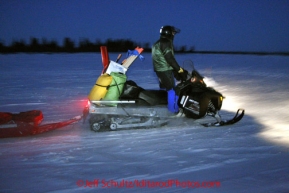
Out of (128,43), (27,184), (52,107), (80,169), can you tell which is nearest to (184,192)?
(80,169)

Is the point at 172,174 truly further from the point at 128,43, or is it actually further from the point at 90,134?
the point at 128,43

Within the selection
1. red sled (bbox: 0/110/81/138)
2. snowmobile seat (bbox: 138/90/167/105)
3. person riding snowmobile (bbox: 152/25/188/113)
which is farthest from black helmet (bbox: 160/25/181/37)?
red sled (bbox: 0/110/81/138)

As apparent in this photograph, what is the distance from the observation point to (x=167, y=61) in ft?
17.5

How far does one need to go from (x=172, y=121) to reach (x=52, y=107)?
9.99 ft

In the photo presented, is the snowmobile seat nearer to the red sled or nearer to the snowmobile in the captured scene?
the snowmobile

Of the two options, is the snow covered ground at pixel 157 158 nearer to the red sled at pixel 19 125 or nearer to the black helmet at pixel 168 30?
the red sled at pixel 19 125

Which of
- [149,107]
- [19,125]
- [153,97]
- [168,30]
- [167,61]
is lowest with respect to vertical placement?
[19,125]

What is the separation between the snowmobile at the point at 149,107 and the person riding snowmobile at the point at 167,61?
10 centimetres

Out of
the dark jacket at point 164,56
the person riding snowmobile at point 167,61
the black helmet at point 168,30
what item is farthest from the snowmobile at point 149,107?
the black helmet at point 168,30

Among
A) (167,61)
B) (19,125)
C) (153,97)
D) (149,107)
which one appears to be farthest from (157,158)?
(19,125)

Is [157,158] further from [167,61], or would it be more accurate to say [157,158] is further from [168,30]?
[168,30]

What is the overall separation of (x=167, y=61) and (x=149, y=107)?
0.80 m

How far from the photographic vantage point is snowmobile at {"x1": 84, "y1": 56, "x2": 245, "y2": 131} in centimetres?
525

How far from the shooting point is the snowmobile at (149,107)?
525cm
